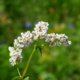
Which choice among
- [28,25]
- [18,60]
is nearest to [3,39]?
[28,25]

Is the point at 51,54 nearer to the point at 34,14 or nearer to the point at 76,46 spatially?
the point at 76,46

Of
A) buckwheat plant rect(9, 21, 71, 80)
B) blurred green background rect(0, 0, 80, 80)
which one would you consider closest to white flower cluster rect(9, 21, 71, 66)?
buckwheat plant rect(9, 21, 71, 80)

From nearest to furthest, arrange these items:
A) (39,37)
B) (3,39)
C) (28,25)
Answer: (39,37)
(3,39)
(28,25)

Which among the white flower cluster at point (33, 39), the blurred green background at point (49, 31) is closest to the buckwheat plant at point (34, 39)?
the white flower cluster at point (33, 39)

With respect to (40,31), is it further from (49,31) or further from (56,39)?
(49,31)

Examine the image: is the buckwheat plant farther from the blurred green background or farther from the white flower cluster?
the blurred green background

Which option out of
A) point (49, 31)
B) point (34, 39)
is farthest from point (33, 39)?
point (49, 31)
